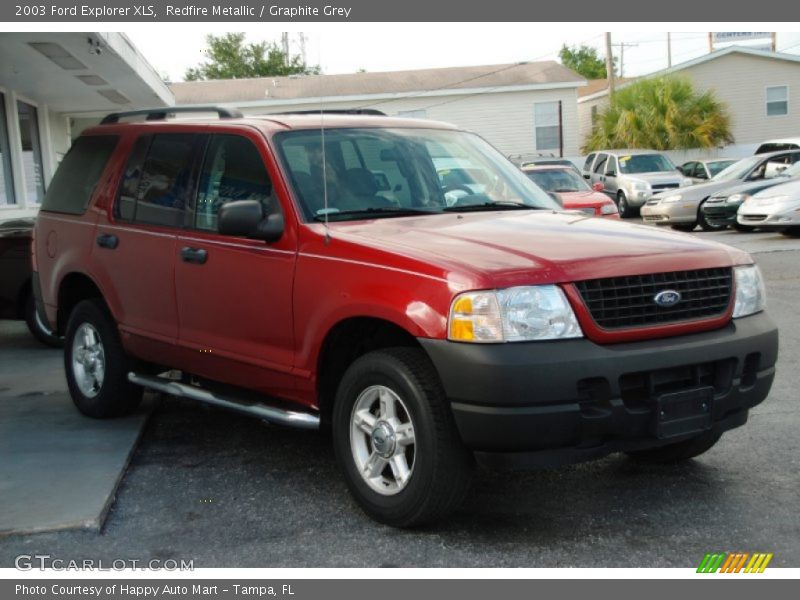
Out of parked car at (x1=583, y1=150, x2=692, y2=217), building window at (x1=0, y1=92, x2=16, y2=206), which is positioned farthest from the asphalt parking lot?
parked car at (x1=583, y1=150, x2=692, y2=217)

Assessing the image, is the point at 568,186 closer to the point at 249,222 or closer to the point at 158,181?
the point at 158,181

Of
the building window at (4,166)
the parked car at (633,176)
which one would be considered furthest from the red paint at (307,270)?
the parked car at (633,176)

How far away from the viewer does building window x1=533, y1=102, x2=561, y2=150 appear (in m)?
38.2

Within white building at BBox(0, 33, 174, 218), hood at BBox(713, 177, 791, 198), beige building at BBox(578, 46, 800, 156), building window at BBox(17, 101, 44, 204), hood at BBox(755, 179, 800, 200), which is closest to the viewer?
white building at BBox(0, 33, 174, 218)

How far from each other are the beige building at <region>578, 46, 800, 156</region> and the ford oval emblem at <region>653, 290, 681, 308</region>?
120 ft

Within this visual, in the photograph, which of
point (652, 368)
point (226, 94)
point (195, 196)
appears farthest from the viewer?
point (226, 94)

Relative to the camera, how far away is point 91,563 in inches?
177

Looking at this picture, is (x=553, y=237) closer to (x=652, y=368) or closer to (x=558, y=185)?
(x=652, y=368)

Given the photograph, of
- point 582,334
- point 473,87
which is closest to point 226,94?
point 473,87

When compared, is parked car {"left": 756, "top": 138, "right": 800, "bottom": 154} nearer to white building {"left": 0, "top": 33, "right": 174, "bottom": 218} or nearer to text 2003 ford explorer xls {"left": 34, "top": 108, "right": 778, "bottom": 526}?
white building {"left": 0, "top": 33, "right": 174, "bottom": 218}

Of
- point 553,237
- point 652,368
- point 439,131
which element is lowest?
point 652,368

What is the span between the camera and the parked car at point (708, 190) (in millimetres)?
21047

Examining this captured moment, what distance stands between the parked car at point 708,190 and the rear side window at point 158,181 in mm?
16070
